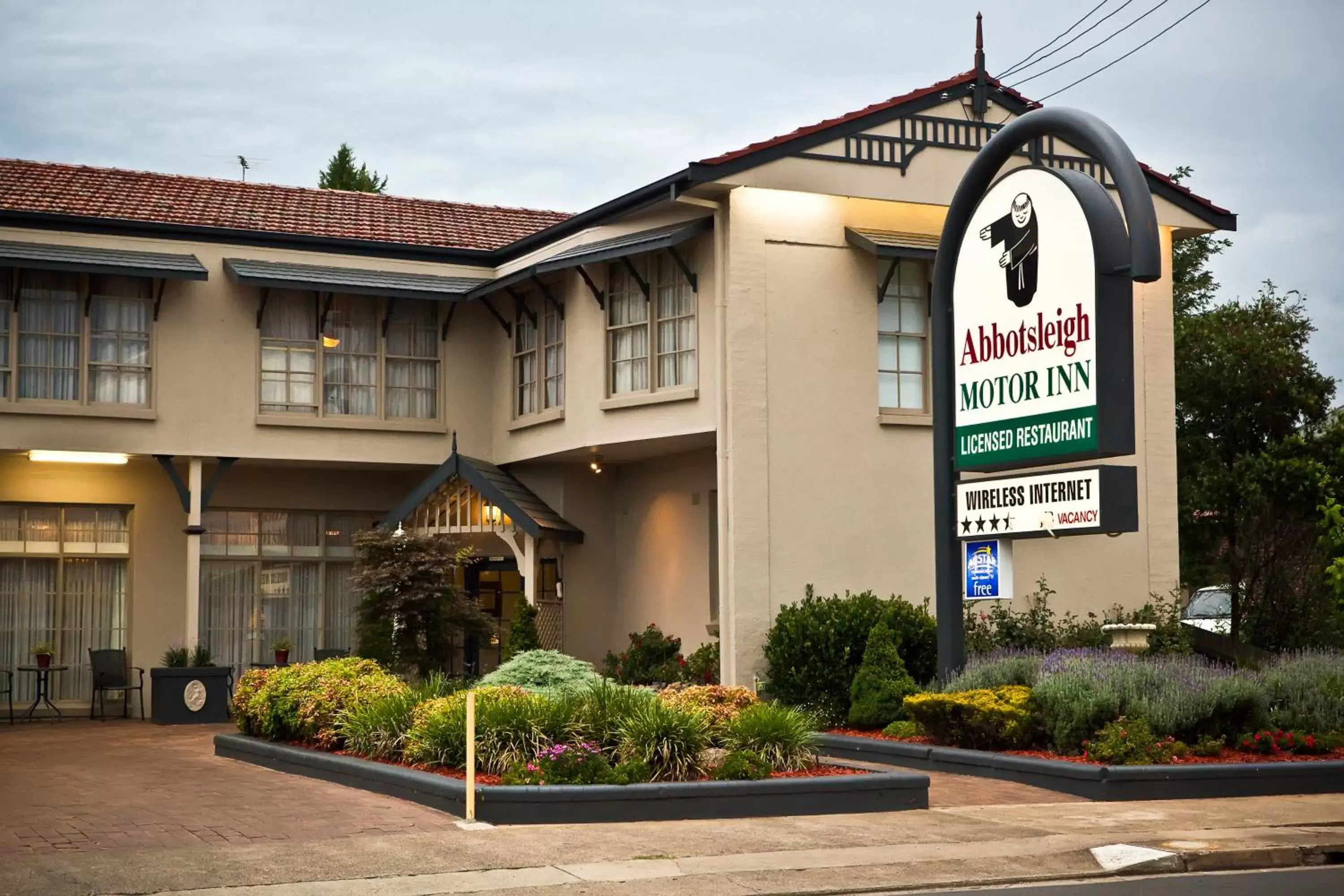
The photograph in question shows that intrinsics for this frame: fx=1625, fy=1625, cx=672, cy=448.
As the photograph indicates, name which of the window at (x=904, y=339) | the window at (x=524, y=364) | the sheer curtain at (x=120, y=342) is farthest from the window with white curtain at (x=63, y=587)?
the window at (x=904, y=339)

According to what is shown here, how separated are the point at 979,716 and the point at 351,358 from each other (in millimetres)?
13114

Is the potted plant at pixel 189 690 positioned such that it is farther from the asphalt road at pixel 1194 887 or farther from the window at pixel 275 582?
the asphalt road at pixel 1194 887

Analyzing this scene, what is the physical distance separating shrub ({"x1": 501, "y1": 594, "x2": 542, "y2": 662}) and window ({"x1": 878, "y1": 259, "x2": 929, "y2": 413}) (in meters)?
5.94

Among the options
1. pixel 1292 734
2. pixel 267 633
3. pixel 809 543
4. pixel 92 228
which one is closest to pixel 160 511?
pixel 267 633

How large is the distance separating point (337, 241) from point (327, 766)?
11.9m

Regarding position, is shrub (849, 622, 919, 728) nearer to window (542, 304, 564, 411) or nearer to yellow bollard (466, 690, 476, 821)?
yellow bollard (466, 690, 476, 821)

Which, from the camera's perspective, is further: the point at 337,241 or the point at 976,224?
the point at 337,241

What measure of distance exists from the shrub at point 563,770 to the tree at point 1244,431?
1657 centimetres

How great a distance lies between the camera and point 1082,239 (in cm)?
1611

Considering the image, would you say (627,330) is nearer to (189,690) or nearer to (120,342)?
(120,342)

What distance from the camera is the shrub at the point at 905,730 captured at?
1772 centimetres

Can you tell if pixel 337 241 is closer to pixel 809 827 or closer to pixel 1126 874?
pixel 809 827

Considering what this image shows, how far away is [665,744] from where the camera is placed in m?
13.8

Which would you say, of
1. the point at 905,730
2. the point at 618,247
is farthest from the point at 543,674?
the point at 618,247
